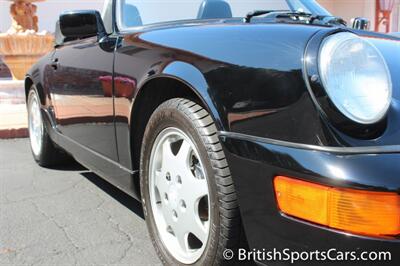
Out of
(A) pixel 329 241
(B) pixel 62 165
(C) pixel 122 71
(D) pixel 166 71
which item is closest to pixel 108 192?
(B) pixel 62 165

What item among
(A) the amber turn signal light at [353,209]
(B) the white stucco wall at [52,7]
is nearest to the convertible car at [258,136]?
(A) the amber turn signal light at [353,209]

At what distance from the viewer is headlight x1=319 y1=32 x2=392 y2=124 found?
139cm

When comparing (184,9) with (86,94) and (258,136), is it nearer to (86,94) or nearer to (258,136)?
(86,94)

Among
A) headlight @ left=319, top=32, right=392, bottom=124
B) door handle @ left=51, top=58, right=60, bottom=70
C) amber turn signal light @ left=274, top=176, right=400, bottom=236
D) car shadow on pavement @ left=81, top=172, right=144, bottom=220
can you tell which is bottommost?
car shadow on pavement @ left=81, top=172, right=144, bottom=220

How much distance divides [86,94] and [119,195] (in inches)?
34.4

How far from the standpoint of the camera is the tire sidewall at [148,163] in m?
1.69

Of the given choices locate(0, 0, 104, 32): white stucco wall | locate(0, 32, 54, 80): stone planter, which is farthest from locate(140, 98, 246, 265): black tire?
locate(0, 0, 104, 32): white stucco wall

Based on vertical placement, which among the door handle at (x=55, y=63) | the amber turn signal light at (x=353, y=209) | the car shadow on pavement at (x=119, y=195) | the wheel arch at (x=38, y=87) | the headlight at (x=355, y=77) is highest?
the headlight at (x=355, y=77)

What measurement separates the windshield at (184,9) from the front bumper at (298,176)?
1226mm

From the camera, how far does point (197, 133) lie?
5.74ft

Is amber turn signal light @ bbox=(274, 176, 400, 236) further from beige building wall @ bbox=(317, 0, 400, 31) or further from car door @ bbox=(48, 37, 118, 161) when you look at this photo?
beige building wall @ bbox=(317, 0, 400, 31)

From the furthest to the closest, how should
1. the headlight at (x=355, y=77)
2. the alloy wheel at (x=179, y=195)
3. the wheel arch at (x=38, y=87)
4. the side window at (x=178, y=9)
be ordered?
1. the wheel arch at (x=38, y=87)
2. the side window at (x=178, y=9)
3. the alloy wheel at (x=179, y=195)
4. the headlight at (x=355, y=77)

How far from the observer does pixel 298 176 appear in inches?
53.9

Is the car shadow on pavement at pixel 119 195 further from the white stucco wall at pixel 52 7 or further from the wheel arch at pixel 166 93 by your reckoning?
the white stucco wall at pixel 52 7
